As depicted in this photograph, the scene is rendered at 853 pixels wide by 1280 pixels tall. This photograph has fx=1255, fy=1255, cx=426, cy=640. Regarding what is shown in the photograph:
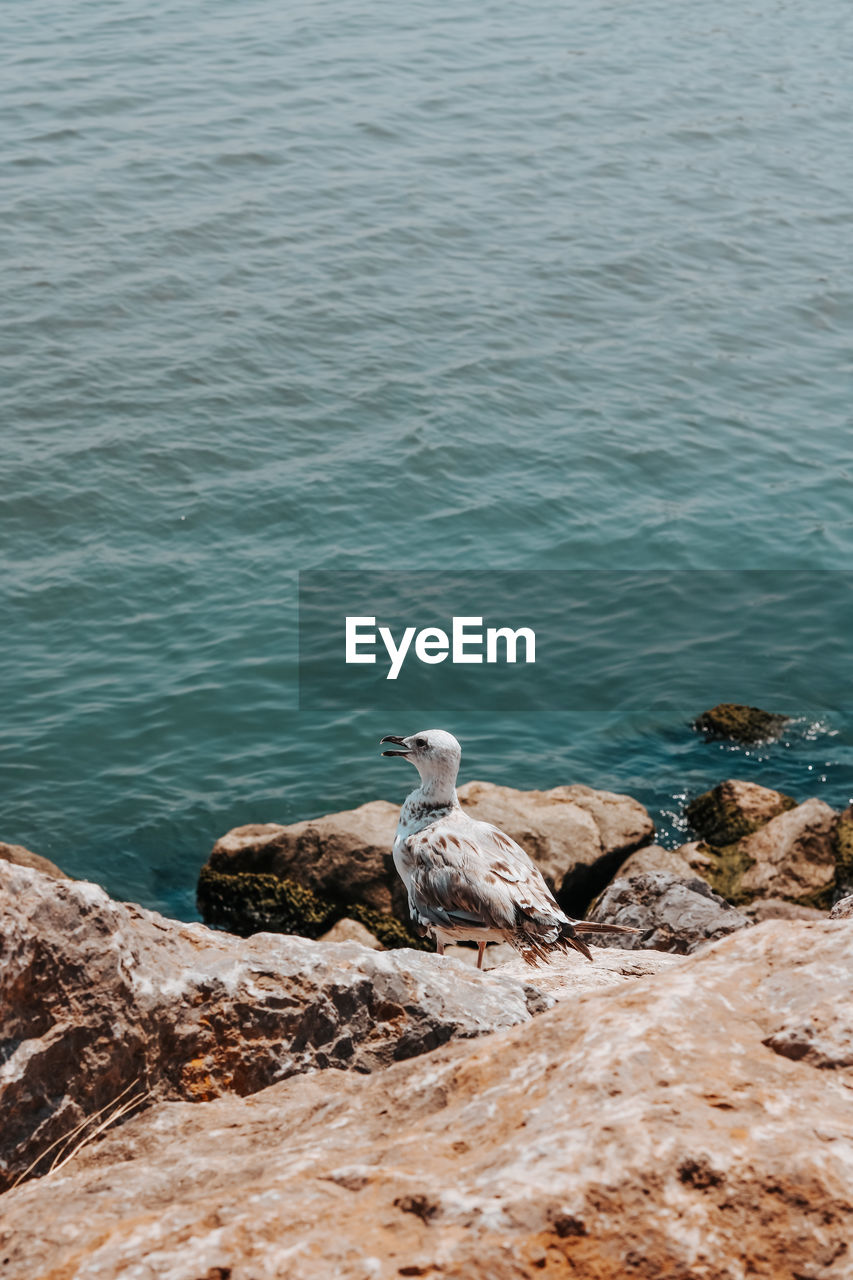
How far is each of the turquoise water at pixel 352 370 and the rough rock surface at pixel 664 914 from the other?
13.4ft

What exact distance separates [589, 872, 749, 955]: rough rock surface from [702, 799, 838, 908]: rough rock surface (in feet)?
7.65

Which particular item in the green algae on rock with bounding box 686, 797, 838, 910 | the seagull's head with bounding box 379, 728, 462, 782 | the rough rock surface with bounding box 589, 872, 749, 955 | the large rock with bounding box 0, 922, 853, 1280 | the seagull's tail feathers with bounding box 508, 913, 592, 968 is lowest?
the green algae on rock with bounding box 686, 797, 838, 910

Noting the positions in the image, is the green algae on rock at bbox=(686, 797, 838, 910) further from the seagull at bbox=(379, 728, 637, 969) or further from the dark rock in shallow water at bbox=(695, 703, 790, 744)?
the seagull at bbox=(379, 728, 637, 969)

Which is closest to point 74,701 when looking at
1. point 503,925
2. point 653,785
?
Answer: point 653,785

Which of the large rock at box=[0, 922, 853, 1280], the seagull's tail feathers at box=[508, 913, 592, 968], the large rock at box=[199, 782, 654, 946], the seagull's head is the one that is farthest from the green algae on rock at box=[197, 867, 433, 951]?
the large rock at box=[0, 922, 853, 1280]

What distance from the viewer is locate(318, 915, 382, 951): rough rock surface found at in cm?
1122

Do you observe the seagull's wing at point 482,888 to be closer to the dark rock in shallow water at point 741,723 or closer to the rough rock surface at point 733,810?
the rough rock surface at point 733,810

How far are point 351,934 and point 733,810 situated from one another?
14.6 ft

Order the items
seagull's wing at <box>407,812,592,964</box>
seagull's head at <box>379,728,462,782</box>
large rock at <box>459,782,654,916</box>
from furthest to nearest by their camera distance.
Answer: large rock at <box>459,782,654,916</box>
seagull's head at <box>379,728,462,782</box>
seagull's wing at <box>407,812,592,964</box>

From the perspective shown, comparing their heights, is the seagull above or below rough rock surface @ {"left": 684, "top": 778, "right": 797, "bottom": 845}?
above

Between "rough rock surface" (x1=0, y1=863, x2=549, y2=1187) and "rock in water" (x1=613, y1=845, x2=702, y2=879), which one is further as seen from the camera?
"rock in water" (x1=613, y1=845, x2=702, y2=879)

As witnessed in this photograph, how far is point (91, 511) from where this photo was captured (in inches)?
680

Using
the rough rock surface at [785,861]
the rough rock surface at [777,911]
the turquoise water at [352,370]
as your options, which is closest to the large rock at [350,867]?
the turquoise water at [352,370]

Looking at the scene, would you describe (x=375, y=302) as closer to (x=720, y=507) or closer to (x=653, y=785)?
(x=720, y=507)
